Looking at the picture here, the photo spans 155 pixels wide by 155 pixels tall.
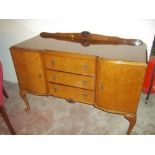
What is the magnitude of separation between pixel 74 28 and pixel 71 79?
0.84 meters

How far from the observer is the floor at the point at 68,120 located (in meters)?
2.29

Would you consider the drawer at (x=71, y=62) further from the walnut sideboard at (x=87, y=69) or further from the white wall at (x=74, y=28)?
the white wall at (x=74, y=28)

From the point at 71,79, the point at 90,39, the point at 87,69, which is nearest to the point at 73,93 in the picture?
the point at 71,79

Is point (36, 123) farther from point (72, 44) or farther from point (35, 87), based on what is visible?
point (72, 44)

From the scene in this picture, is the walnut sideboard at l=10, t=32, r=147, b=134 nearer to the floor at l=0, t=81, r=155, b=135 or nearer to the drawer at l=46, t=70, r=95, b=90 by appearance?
the drawer at l=46, t=70, r=95, b=90

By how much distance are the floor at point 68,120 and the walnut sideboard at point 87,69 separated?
1.10 feet

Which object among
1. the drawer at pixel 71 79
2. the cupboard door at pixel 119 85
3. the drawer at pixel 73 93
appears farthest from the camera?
the drawer at pixel 73 93

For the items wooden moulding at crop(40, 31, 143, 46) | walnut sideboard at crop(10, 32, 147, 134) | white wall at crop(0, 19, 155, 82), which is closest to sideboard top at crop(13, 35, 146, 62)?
walnut sideboard at crop(10, 32, 147, 134)

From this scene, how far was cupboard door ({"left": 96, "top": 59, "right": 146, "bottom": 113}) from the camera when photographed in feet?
5.49

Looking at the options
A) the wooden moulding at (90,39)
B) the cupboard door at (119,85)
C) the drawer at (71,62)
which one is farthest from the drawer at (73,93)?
the wooden moulding at (90,39)

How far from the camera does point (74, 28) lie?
2.42 metres

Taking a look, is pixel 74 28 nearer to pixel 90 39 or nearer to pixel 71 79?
pixel 90 39

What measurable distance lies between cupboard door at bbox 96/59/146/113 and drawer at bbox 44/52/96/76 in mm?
116

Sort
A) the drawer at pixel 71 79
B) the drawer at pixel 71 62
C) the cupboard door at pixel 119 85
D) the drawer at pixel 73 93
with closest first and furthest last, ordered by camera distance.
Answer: the cupboard door at pixel 119 85 < the drawer at pixel 71 62 < the drawer at pixel 71 79 < the drawer at pixel 73 93
